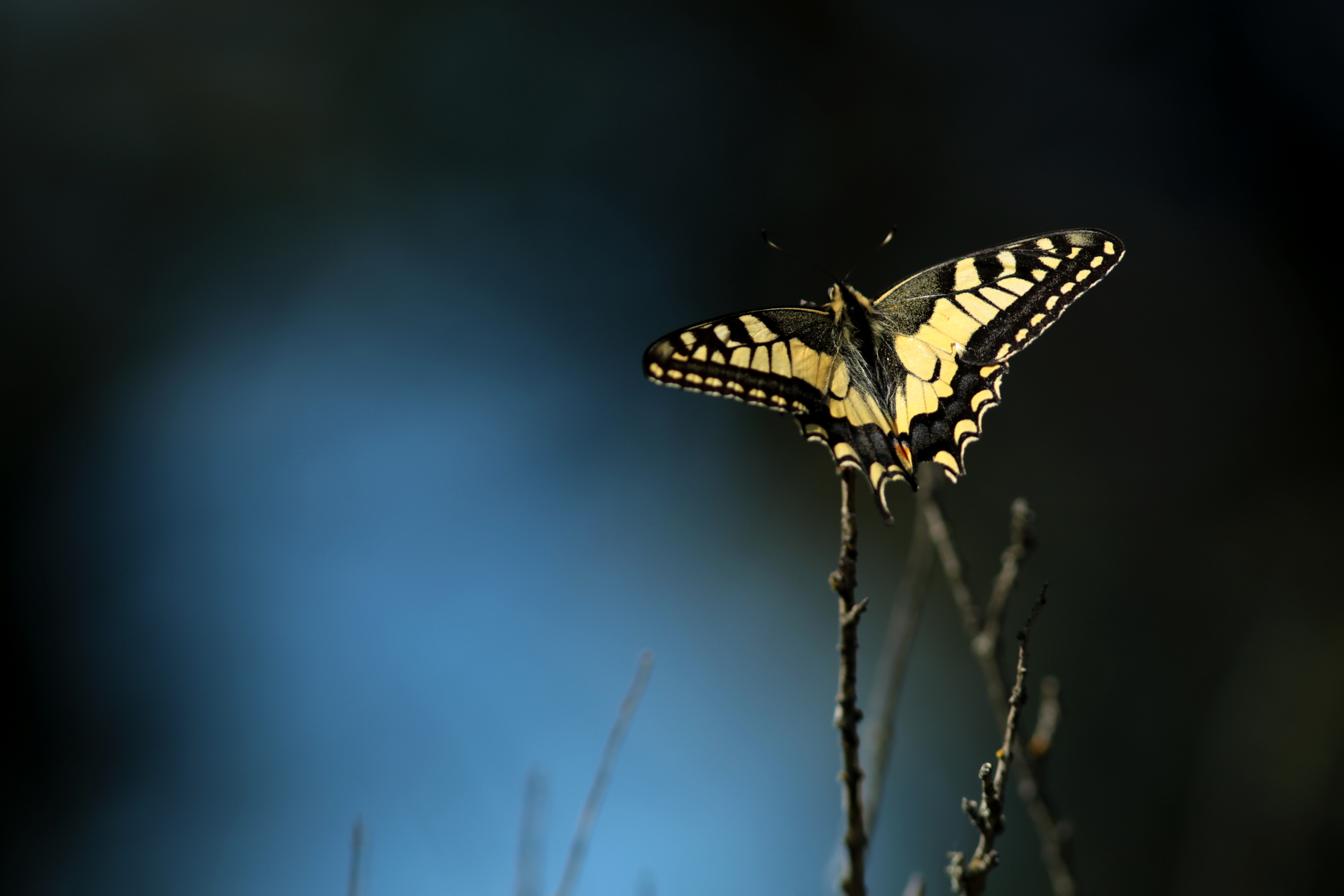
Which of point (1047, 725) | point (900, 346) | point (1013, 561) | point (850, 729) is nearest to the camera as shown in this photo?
point (850, 729)

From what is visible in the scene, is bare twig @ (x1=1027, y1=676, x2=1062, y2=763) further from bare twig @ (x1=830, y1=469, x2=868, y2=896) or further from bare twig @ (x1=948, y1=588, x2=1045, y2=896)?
bare twig @ (x1=830, y1=469, x2=868, y2=896)

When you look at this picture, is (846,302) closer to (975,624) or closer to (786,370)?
(786,370)

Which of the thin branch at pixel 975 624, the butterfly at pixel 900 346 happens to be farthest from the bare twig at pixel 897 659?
the butterfly at pixel 900 346

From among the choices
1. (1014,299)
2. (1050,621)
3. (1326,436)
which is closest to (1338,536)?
(1326,436)

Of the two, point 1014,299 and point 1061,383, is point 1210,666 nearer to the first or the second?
point 1061,383

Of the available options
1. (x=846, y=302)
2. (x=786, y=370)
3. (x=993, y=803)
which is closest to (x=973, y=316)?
(x=846, y=302)

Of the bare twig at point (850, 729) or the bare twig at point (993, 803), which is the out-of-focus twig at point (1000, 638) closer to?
the bare twig at point (993, 803)
